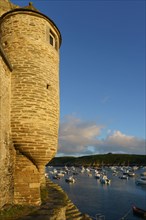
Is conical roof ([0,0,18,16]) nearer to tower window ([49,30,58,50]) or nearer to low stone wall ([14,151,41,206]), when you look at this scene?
tower window ([49,30,58,50])

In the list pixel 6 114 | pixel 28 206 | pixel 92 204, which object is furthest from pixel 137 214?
pixel 6 114

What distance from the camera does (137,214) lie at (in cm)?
3159

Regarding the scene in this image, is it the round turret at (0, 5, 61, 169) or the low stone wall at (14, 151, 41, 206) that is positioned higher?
the round turret at (0, 5, 61, 169)

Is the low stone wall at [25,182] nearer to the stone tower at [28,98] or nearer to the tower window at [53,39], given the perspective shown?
the stone tower at [28,98]

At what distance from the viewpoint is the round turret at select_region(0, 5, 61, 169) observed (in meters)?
11.1

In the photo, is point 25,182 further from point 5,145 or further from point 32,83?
point 32,83

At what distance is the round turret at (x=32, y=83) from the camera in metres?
11.1

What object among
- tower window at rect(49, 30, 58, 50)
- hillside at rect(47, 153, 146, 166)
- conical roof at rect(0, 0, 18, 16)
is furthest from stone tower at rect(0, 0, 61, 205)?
hillside at rect(47, 153, 146, 166)

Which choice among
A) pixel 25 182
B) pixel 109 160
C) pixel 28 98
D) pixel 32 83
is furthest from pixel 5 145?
pixel 109 160

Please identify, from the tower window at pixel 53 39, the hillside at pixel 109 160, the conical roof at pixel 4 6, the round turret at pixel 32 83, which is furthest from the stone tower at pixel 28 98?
the hillside at pixel 109 160

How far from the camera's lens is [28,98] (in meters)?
11.4

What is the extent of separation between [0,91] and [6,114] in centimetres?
114

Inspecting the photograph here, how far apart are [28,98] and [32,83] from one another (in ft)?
2.48

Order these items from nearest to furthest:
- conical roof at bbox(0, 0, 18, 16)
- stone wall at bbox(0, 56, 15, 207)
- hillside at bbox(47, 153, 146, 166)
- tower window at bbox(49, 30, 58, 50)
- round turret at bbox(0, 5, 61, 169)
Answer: stone wall at bbox(0, 56, 15, 207) < round turret at bbox(0, 5, 61, 169) < tower window at bbox(49, 30, 58, 50) < conical roof at bbox(0, 0, 18, 16) < hillside at bbox(47, 153, 146, 166)
